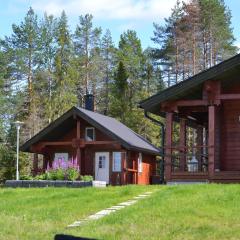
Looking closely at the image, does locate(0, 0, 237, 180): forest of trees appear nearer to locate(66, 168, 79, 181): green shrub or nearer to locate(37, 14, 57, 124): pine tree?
locate(37, 14, 57, 124): pine tree

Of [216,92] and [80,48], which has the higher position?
[80,48]

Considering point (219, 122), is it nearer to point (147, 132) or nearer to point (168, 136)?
point (168, 136)

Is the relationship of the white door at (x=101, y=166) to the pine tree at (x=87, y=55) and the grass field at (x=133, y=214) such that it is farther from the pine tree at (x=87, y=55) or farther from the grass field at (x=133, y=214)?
the pine tree at (x=87, y=55)

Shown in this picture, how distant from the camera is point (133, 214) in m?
11.4

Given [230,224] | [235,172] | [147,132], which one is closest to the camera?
[230,224]

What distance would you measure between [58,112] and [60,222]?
39086 millimetres

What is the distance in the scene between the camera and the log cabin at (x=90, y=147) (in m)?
28.5

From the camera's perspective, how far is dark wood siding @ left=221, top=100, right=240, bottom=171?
63.8 ft

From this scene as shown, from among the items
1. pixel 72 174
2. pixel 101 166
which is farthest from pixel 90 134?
pixel 72 174

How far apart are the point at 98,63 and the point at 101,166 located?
27356 millimetres

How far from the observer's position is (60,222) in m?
11.5

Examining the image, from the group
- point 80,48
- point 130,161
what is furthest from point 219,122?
point 80,48

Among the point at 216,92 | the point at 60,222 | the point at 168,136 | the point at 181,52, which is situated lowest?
the point at 60,222

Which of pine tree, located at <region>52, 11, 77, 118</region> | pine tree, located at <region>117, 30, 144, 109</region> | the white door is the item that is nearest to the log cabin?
the white door
